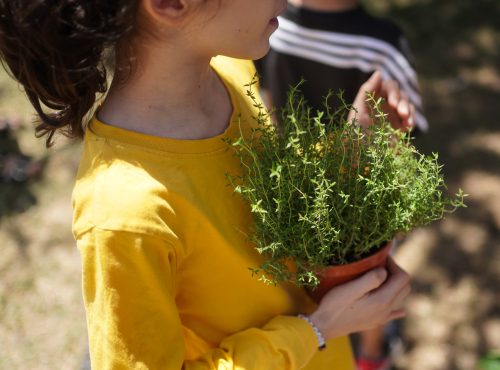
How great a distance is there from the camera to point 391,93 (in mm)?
1734

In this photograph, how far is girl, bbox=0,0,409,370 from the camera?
4.04ft

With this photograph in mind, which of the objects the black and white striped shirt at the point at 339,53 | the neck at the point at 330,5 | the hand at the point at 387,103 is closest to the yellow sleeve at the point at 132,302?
the hand at the point at 387,103

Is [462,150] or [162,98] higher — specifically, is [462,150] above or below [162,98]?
below

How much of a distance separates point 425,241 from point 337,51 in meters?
1.54

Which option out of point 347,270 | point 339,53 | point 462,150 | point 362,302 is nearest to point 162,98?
point 347,270

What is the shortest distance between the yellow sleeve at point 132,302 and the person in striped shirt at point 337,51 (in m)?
1.28

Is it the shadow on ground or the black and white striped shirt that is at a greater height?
the black and white striped shirt

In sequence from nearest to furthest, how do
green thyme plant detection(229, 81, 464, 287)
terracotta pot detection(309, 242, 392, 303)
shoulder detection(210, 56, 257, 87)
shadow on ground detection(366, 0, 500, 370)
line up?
1. green thyme plant detection(229, 81, 464, 287)
2. terracotta pot detection(309, 242, 392, 303)
3. shoulder detection(210, 56, 257, 87)
4. shadow on ground detection(366, 0, 500, 370)

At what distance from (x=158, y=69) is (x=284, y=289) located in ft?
1.96

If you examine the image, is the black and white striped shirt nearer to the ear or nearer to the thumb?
the thumb

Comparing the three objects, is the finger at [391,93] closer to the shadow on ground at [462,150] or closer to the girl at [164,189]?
the girl at [164,189]

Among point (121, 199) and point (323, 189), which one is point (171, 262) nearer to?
point (121, 199)

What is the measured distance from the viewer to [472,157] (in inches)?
158

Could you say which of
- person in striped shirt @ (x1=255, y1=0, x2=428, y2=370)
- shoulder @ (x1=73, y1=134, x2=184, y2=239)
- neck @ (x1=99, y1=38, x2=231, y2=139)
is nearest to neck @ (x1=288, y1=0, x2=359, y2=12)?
person in striped shirt @ (x1=255, y1=0, x2=428, y2=370)
